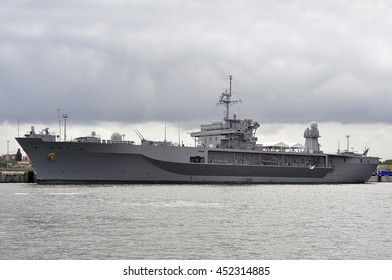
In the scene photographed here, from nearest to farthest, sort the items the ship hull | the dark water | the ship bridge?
the dark water < the ship hull < the ship bridge

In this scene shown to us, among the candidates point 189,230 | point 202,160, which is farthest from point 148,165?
point 189,230

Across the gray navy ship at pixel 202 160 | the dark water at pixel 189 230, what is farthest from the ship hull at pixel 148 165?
the dark water at pixel 189 230

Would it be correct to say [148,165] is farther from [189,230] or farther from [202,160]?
[189,230]

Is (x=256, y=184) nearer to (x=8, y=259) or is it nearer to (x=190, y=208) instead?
(x=190, y=208)

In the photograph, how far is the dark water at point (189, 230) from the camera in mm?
21938

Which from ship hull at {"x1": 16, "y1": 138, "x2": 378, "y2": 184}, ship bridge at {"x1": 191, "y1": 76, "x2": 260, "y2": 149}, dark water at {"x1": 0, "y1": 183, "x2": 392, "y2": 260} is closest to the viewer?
dark water at {"x1": 0, "y1": 183, "x2": 392, "y2": 260}

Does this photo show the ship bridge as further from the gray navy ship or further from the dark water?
the dark water

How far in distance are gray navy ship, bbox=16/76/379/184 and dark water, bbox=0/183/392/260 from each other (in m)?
21.5

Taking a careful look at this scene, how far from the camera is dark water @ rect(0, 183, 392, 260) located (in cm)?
2194

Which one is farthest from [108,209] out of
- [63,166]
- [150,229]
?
[63,166]

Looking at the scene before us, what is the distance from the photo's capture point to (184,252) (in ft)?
71.6

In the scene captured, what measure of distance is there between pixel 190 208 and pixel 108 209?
519cm

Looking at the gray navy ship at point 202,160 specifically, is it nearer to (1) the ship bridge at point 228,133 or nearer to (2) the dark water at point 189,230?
(1) the ship bridge at point 228,133

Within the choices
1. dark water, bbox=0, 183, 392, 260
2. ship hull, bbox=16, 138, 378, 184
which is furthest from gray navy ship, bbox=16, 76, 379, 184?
dark water, bbox=0, 183, 392, 260
